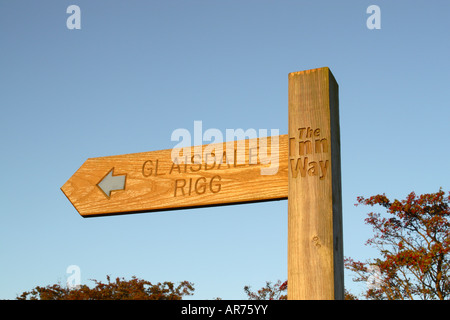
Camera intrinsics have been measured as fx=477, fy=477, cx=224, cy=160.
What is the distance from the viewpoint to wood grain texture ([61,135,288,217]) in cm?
222

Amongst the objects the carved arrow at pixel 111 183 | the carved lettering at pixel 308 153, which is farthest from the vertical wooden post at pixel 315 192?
the carved arrow at pixel 111 183

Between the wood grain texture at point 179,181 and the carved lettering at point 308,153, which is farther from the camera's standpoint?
the wood grain texture at point 179,181

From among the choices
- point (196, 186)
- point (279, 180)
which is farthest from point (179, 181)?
point (279, 180)

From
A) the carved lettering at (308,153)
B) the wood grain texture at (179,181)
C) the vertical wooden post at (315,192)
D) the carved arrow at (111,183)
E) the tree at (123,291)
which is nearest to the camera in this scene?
the vertical wooden post at (315,192)


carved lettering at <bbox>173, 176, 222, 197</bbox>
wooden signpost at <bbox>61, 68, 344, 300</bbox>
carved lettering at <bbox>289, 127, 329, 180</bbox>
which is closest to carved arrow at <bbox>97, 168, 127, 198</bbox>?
wooden signpost at <bbox>61, 68, 344, 300</bbox>

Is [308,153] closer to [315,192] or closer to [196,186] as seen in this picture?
[315,192]

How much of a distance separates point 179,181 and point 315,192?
733 millimetres

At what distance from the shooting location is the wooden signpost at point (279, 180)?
1933 mm

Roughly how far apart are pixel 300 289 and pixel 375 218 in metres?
12.2

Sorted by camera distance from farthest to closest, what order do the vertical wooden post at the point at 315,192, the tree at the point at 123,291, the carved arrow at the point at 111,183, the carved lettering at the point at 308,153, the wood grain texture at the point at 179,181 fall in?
the tree at the point at 123,291 < the carved arrow at the point at 111,183 < the wood grain texture at the point at 179,181 < the carved lettering at the point at 308,153 < the vertical wooden post at the point at 315,192

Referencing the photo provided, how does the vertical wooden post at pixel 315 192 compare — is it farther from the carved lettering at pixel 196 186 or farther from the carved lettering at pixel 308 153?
the carved lettering at pixel 196 186
